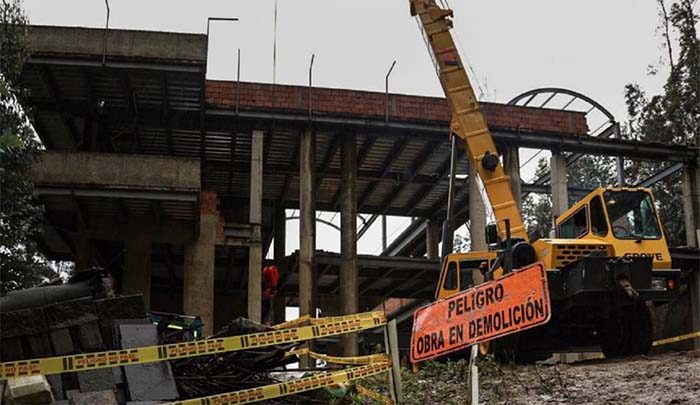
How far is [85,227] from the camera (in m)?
21.6

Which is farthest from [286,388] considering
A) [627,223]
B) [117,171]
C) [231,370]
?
[117,171]

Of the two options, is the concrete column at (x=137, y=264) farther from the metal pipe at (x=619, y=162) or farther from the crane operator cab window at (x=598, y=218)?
the metal pipe at (x=619, y=162)

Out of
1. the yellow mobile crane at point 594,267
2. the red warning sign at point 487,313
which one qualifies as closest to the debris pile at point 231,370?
the red warning sign at point 487,313

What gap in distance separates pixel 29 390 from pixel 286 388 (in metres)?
2.47

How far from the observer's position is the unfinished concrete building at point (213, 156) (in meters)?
20.0

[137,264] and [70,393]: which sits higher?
[137,264]

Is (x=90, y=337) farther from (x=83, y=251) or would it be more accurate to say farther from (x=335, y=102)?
(x=335, y=102)

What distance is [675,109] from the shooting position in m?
40.1

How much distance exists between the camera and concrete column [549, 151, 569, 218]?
25.1 meters

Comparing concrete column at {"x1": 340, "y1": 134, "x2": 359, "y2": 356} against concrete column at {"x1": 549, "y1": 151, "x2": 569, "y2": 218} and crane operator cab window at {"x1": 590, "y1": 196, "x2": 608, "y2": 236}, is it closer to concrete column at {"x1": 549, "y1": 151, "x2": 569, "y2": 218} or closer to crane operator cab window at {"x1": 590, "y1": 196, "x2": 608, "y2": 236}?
concrete column at {"x1": 549, "y1": 151, "x2": 569, "y2": 218}

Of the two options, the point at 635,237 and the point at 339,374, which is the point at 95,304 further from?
the point at 635,237

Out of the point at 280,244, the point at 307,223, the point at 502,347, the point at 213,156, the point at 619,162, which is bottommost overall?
the point at 502,347

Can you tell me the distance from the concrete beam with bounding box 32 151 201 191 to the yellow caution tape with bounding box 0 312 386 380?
1175 cm

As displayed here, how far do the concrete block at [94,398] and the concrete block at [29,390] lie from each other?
0.32 metres
